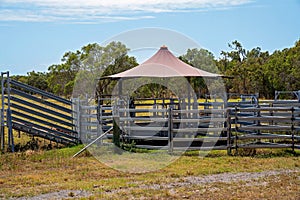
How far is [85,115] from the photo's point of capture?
16.5 meters

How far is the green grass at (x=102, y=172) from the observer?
27.9 feet

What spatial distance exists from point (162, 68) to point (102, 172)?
798cm

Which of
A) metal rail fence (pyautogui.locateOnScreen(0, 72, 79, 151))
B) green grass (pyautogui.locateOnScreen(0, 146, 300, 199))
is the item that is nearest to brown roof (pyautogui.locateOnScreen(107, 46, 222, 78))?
metal rail fence (pyautogui.locateOnScreen(0, 72, 79, 151))

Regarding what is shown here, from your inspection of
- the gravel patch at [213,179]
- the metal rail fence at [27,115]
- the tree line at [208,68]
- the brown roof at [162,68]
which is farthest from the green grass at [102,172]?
the tree line at [208,68]

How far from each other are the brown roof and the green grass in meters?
4.76

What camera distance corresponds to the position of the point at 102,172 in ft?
34.3

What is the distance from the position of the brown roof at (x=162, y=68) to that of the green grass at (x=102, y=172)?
4.76 metres

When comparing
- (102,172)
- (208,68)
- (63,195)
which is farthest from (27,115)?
(208,68)

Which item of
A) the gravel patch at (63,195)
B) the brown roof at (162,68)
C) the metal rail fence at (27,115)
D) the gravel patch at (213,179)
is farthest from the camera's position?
the brown roof at (162,68)

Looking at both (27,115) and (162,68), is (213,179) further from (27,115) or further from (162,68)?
(162,68)

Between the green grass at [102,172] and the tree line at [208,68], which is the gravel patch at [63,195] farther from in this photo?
the tree line at [208,68]

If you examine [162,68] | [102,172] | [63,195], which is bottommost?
[63,195]

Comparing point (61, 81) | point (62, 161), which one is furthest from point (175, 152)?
point (61, 81)

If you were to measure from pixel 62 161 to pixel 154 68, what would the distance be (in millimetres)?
6929
